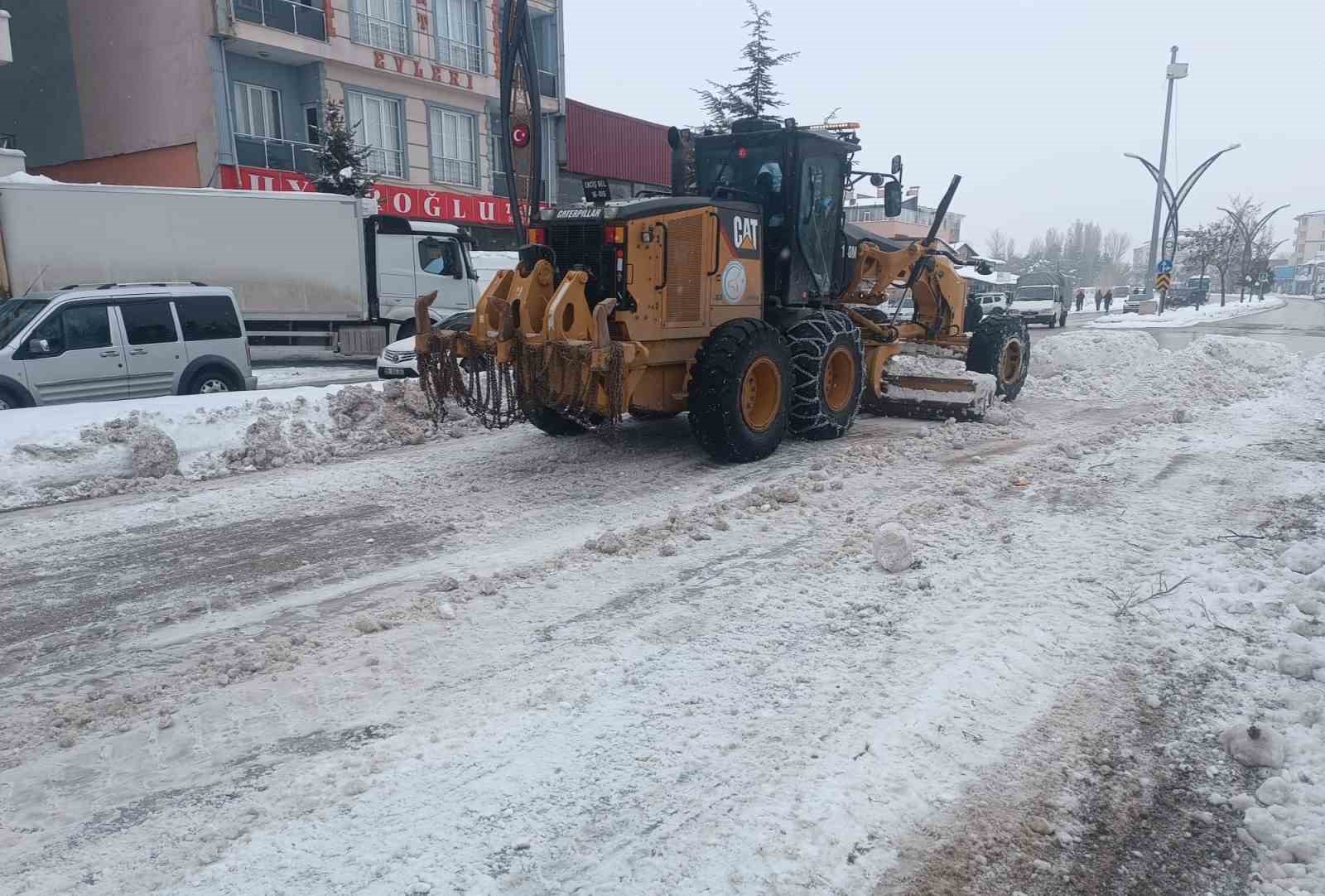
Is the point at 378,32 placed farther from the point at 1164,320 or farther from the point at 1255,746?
the point at 1164,320

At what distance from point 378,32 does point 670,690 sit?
2586cm

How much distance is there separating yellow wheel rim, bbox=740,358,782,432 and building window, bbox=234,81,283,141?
19.6 meters

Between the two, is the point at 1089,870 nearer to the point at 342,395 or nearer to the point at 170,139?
the point at 342,395

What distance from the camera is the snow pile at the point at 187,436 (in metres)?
7.60

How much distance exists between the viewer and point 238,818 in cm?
307

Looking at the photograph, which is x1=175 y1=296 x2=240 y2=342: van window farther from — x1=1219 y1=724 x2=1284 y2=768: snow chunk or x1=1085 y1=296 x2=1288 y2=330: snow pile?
x1=1085 y1=296 x2=1288 y2=330: snow pile

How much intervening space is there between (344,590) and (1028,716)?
12.1 feet

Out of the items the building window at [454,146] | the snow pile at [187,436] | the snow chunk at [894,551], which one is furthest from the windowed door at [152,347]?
the building window at [454,146]

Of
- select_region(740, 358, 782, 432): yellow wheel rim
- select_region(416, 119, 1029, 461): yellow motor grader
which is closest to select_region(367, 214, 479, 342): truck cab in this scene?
select_region(416, 119, 1029, 461): yellow motor grader

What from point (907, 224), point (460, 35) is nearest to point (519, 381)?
point (460, 35)

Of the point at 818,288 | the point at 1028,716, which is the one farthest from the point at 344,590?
the point at 818,288

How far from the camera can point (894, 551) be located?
5.25 metres

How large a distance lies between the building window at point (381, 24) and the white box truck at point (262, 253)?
29.5ft

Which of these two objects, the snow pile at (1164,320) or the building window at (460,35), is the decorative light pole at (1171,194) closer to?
the snow pile at (1164,320)
